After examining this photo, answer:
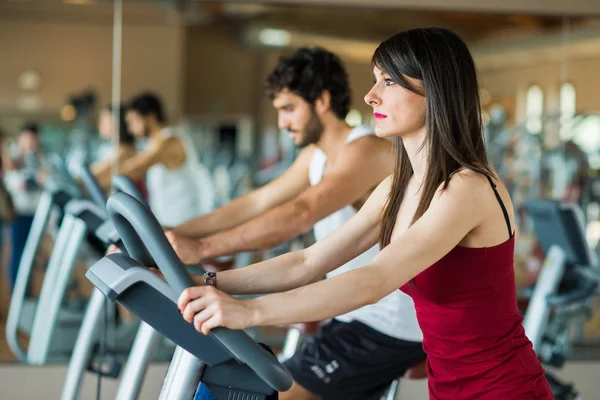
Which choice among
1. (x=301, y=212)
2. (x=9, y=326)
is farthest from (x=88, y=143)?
(x=301, y=212)

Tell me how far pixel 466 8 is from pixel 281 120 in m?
1.98

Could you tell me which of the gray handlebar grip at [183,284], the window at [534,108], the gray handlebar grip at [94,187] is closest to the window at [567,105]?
the window at [534,108]

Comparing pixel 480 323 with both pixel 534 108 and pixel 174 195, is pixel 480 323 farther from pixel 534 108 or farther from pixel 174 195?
pixel 534 108

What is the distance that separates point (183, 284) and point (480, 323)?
601 millimetres

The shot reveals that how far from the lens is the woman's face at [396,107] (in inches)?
64.9

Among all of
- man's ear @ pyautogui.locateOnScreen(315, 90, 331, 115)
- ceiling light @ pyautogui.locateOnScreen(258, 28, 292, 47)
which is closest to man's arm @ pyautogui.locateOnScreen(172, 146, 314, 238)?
man's ear @ pyautogui.locateOnScreen(315, 90, 331, 115)

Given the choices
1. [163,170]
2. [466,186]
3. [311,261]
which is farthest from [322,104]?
[163,170]

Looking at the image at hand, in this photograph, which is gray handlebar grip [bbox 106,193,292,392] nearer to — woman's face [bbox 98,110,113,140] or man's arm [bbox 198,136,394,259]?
man's arm [bbox 198,136,394,259]

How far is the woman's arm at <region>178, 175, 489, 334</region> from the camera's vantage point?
130cm

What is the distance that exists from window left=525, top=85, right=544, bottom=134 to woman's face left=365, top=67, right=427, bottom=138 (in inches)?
130

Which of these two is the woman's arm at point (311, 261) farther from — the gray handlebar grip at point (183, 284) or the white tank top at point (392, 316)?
the white tank top at point (392, 316)

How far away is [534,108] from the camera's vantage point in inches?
189

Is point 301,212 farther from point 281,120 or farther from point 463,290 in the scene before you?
point 463,290

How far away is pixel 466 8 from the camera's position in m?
4.39
